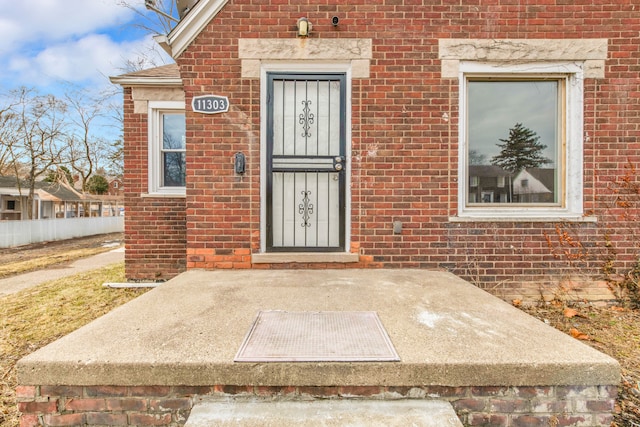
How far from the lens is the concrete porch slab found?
1.78 m

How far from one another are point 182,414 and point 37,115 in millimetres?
24484

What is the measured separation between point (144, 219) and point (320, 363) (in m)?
4.87

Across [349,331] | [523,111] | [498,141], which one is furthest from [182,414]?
[523,111]

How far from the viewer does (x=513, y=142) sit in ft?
13.8

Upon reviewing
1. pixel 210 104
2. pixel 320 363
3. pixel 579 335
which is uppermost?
pixel 210 104

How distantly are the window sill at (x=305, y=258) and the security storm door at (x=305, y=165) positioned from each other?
160 millimetres

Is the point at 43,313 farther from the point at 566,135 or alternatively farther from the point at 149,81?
the point at 566,135

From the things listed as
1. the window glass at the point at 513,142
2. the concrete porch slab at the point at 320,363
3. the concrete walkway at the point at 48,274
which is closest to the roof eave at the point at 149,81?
the concrete porch slab at the point at 320,363

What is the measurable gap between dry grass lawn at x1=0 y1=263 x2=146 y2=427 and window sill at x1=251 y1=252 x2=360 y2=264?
2331 millimetres

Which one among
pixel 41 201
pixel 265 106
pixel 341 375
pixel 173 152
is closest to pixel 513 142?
pixel 265 106

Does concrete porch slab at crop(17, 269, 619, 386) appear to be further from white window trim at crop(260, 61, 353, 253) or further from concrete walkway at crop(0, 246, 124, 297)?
concrete walkway at crop(0, 246, 124, 297)

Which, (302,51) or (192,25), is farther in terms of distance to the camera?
(302,51)

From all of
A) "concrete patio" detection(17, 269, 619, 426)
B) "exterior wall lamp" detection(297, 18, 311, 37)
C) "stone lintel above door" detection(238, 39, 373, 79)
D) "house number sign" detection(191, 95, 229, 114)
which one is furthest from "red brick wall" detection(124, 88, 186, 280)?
"concrete patio" detection(17, 269, 619, 426)

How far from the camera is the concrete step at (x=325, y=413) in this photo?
162 centimetres
